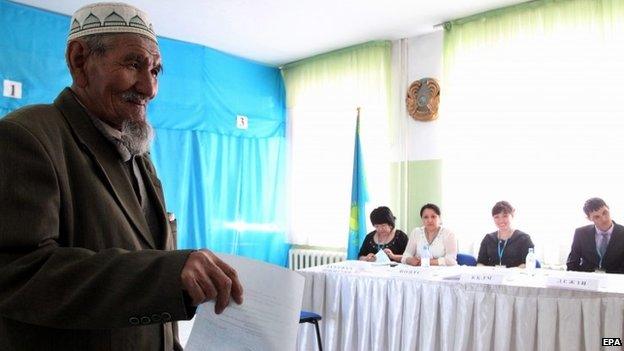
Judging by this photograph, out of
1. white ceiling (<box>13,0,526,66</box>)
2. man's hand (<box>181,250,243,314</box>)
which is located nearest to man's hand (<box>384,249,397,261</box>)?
white ceiling (<box>13,0,526,66</box>)

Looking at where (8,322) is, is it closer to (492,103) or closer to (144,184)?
(144,184)

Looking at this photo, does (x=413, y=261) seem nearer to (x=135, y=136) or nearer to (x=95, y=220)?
(x=135, y=136)

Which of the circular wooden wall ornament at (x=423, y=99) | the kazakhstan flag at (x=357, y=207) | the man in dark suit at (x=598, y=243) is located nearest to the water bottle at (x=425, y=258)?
the man in dark suit at (x=598, y=243)

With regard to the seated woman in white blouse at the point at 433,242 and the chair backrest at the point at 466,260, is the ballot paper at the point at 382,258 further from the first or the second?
the chair backrest at the point at 466,260

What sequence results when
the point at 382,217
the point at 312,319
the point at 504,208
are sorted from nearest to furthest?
the point at 312,319, the point at 504,208, the point at 382,217

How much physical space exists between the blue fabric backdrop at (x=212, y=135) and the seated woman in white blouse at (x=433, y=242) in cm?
241

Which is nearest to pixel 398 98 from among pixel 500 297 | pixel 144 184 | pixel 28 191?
pixel 500 297

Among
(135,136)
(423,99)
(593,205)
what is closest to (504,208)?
(593,205)

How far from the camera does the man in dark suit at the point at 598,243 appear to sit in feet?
12.6

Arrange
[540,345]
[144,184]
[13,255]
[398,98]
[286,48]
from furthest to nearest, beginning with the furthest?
1. [286,48]
2. [398,98]
3. [540,345]
4. [144,184]
5. [13,255]

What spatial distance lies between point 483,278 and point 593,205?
4.87ft

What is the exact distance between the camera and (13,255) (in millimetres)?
664

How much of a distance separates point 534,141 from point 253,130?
133 inches

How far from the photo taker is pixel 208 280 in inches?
24.7
